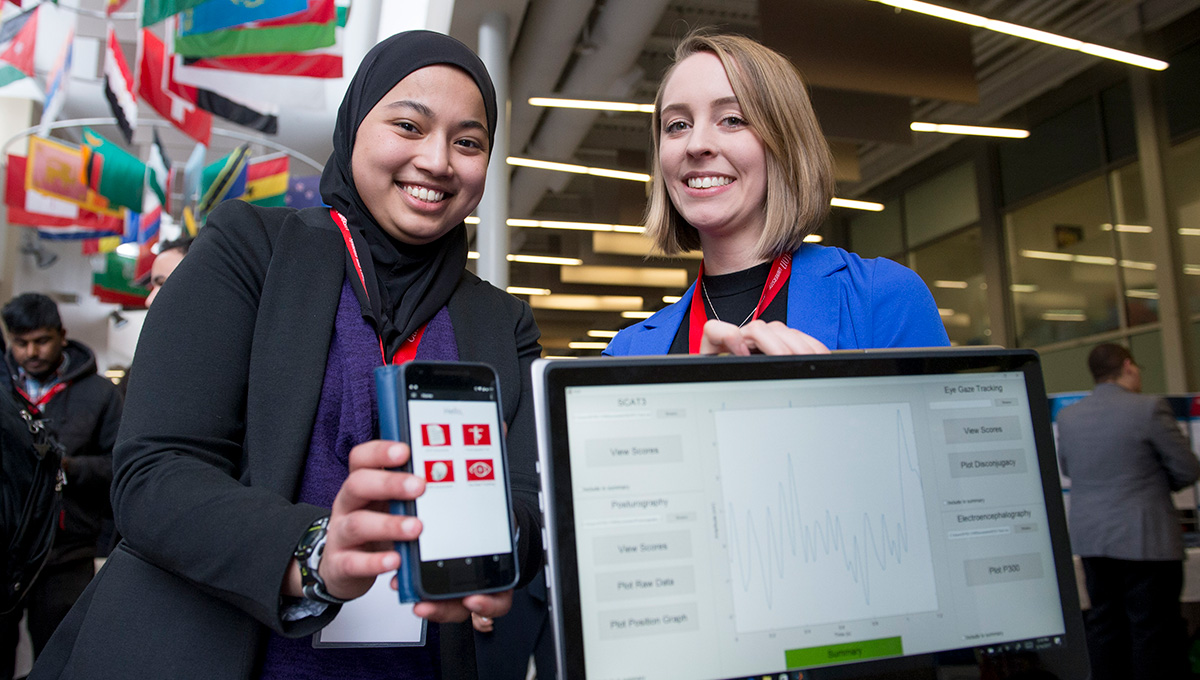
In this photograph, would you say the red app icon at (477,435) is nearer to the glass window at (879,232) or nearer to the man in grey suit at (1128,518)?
the man in grey suit at (1128,518)

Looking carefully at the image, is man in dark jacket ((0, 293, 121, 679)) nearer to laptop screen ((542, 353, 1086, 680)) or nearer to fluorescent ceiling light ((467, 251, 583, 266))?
laptop screen ((542, 353, 1086, 680))

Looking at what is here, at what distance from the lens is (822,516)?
0.88 meters

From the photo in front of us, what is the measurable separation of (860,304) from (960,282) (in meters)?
9.90

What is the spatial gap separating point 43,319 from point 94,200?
16.5 ft

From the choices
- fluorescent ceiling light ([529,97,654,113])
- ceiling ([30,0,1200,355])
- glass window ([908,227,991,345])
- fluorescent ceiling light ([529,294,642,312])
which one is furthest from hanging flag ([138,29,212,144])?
glass window ([908,227,991,345])

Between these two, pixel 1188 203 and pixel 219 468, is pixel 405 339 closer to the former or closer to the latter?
pixel 219 468

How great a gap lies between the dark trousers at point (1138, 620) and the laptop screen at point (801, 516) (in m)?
4.47

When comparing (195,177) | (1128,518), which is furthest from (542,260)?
(1128,518)

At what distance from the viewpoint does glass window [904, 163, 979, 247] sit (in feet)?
33.0

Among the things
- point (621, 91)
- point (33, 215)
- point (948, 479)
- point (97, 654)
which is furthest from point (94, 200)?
point (948, 479)

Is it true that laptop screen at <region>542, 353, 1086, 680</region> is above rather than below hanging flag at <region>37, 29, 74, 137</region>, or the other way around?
below

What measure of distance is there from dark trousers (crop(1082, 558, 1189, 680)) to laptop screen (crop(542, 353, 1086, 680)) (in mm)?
4470

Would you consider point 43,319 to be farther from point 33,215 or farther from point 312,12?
point 33,215

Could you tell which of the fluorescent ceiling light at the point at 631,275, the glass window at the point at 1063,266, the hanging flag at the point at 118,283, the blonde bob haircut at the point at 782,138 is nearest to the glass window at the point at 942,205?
the glass window at the point at 1063,266
